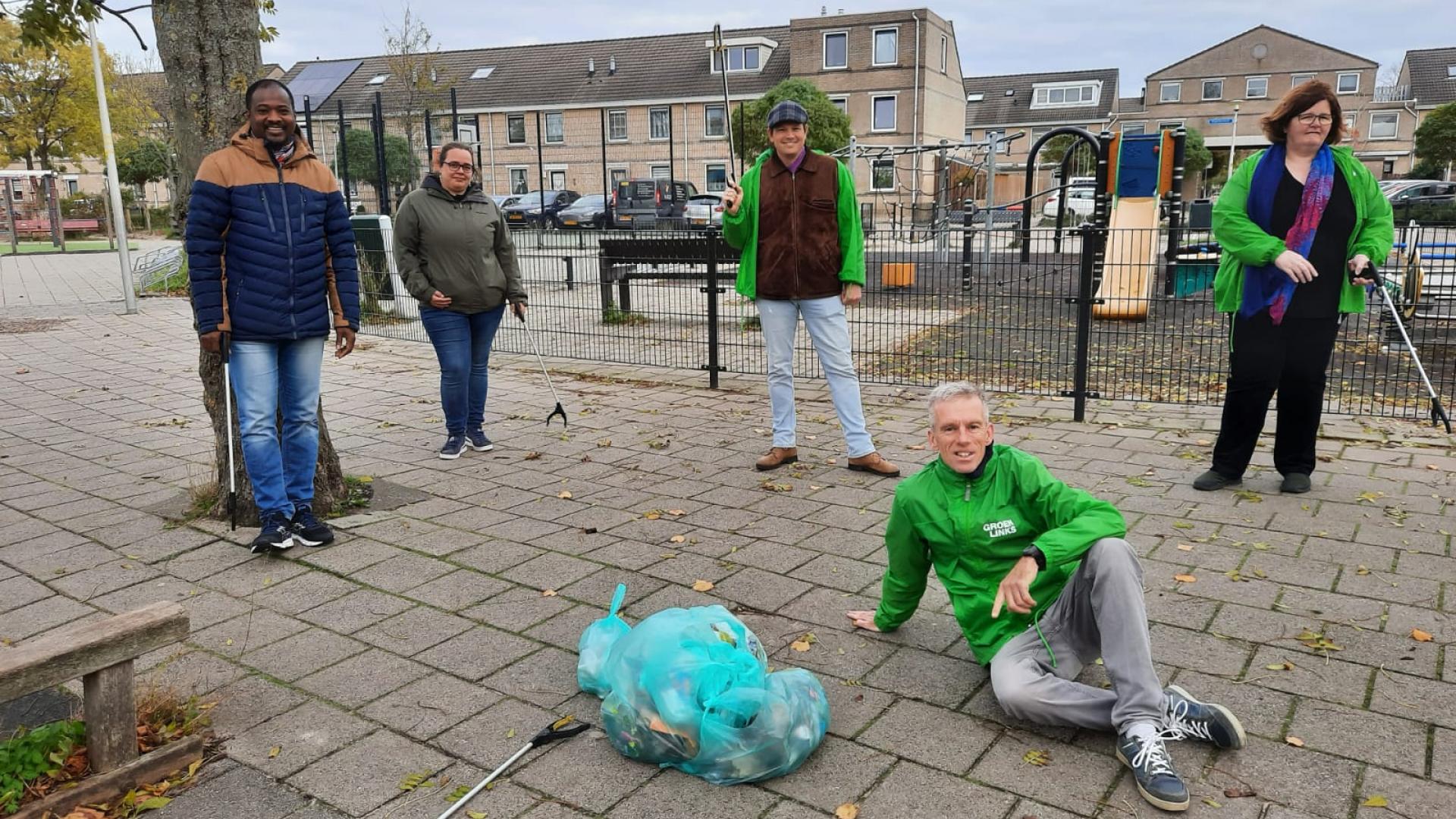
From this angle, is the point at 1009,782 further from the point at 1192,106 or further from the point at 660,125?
the point at 1192,106

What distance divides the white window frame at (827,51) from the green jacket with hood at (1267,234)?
43685mm

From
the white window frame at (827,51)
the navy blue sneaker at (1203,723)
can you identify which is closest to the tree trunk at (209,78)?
the navy blue sneaker at (1203,723)

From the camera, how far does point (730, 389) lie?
8242 millimetres

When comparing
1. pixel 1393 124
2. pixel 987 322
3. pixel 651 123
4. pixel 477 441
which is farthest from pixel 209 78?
pixel 1393 124

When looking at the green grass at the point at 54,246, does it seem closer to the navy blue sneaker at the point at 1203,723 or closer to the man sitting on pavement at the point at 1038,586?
the man sitting on pavement at the point at 1038,586

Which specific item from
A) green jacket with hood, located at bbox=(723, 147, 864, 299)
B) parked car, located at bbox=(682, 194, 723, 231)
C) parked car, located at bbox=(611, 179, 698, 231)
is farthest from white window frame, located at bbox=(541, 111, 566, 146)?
green jacket with hood, located at bbox=(723, 147, 864, 299)

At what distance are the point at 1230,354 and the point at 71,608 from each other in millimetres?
5196

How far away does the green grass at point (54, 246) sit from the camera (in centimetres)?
3045

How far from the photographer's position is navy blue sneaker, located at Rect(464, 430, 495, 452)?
6.34 metres

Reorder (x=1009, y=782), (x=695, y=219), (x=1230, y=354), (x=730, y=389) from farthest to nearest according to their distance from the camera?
(x=695, y=219) < (x=730, y=389) < (x=1230, y=354) < (x=1009, y=782)

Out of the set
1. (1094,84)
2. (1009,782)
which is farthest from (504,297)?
(1094,84)

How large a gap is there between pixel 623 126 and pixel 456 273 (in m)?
45.8

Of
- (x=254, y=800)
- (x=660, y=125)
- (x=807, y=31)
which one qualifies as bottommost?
(x=254, y=800)

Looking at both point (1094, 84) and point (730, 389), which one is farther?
point (1094, 84)
